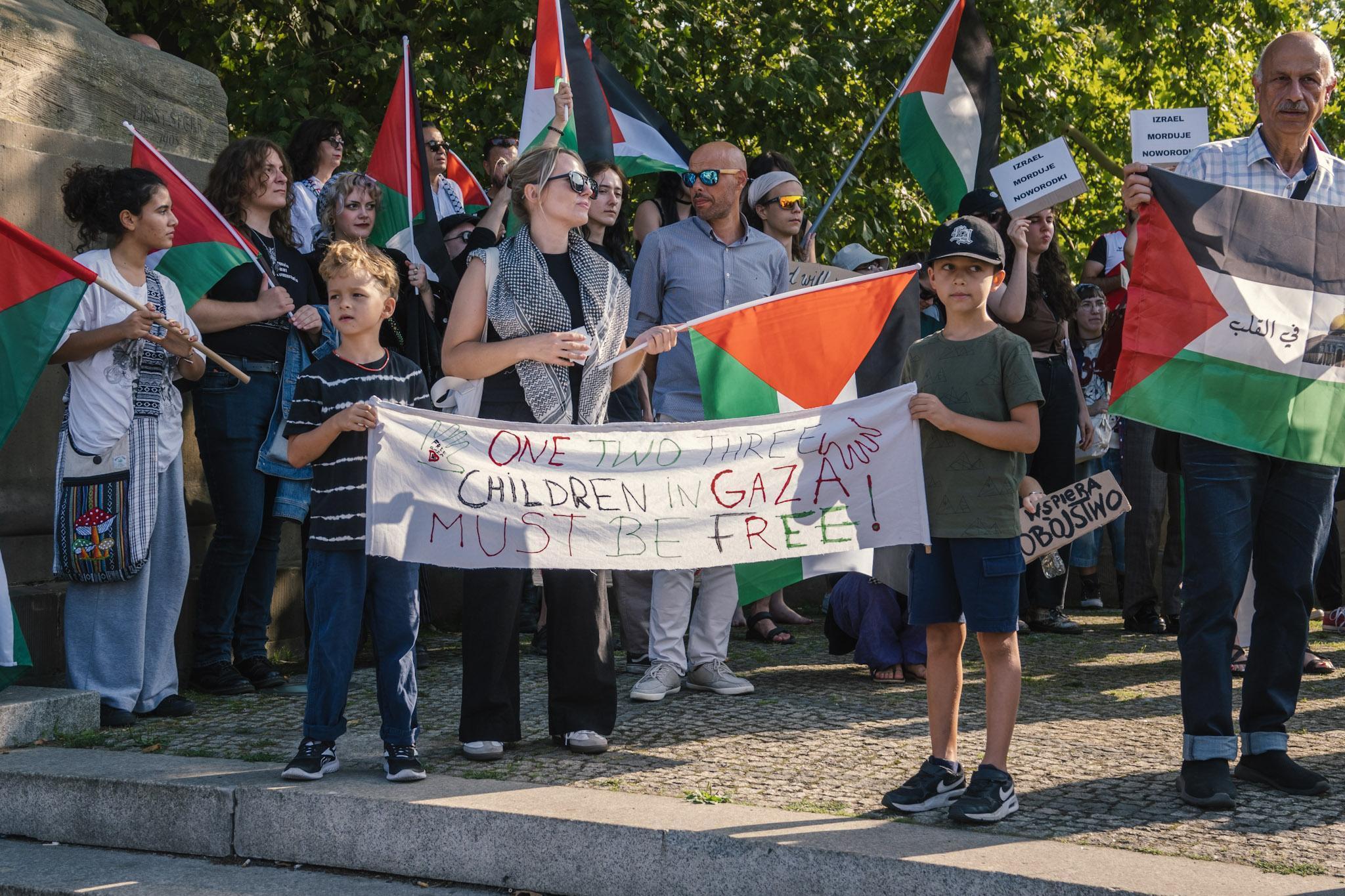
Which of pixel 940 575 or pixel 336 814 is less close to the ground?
pixel 940 575

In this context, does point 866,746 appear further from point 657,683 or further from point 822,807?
point 657,683

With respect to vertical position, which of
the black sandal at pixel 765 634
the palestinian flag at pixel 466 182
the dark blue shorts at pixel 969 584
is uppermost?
the palestinian flag at pixel 466 182

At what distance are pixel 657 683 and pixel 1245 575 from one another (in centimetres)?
248

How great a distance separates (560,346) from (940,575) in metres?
1.47

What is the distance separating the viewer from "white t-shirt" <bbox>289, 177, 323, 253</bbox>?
7598 millimetres

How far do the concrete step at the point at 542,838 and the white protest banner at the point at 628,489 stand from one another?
791 millimetres

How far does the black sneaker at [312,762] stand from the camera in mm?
4664

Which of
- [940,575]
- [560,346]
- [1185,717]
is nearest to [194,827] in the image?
[560,346]

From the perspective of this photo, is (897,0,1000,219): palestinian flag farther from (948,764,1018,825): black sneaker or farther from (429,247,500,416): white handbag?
(948,764,1018,825): black sneaker

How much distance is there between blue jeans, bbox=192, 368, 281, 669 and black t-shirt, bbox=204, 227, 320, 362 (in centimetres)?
13

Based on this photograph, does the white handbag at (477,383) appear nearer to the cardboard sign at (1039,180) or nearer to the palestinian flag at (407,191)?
the palestinian flag at (407,191)

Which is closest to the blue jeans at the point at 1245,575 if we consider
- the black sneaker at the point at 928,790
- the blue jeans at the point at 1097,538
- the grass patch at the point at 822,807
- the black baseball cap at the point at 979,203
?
the black sneaker at the point at 928,790

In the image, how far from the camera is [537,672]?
695cm

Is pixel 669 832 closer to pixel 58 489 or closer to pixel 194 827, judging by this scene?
pixel 194 827
